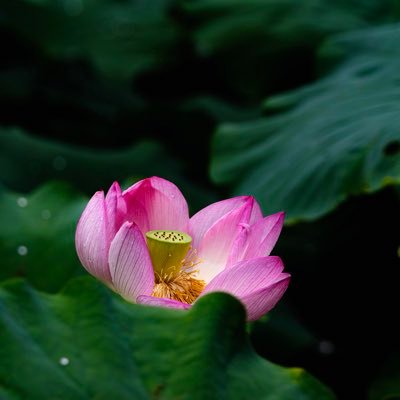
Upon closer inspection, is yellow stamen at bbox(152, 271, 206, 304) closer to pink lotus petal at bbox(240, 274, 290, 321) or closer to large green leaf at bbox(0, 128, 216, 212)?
pink lotus petal at bbox(240, 274, 290, 321)

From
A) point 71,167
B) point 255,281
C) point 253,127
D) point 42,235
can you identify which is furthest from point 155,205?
point 71,167

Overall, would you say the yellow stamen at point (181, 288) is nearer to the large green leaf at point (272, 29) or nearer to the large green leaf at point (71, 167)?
the large green leaf at point (71, 167)

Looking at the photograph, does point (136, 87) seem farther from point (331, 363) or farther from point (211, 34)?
point (331, 363)

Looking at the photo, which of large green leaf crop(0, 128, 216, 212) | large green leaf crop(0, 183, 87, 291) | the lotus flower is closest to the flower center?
the lotus flower

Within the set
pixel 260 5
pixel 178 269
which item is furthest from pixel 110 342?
pixel 260 5

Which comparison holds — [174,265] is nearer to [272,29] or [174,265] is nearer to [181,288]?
[181,288]
